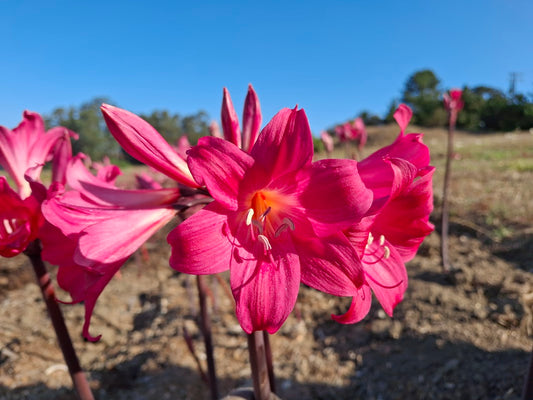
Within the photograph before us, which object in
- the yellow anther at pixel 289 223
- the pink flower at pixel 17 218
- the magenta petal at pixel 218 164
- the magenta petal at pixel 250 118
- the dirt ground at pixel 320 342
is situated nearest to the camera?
the magenta petal at pixel 218 164

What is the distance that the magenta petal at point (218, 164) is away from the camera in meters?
0.73

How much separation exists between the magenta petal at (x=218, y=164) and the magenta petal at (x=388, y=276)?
16.3 inches

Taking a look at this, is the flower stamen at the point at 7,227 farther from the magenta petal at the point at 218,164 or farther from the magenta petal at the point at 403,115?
the magenta petal at the point at 403,115

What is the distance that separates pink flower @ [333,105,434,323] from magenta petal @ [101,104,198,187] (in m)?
0.41

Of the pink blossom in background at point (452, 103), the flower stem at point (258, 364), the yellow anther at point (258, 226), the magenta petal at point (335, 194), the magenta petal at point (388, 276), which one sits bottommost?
the flower stem at point (258, 364)

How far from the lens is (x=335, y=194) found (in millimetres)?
774

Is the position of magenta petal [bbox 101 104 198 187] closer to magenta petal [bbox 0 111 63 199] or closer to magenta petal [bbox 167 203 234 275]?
magenta petal [bbox 167 203 234 275]

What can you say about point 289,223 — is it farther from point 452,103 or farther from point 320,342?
point 452,103

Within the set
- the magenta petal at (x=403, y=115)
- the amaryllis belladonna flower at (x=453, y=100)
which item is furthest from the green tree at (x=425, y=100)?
the magenta petal at (x=403, y=115)

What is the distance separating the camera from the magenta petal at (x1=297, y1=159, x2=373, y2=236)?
751 mm

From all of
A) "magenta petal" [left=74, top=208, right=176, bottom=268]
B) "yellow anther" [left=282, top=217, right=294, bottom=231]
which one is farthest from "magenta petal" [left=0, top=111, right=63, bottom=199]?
"yellow anther" [left=282, top=217, right=294, bottom=231]

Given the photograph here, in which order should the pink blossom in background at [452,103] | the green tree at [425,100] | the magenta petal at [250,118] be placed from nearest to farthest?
the magenta petal at [250,118]
the pink blossom in background at [452,103]
the green tree at [425,100]

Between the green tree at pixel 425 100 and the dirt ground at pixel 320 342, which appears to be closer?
the dirt ground at pixel 320 342

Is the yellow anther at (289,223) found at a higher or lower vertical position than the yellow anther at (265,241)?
higher
